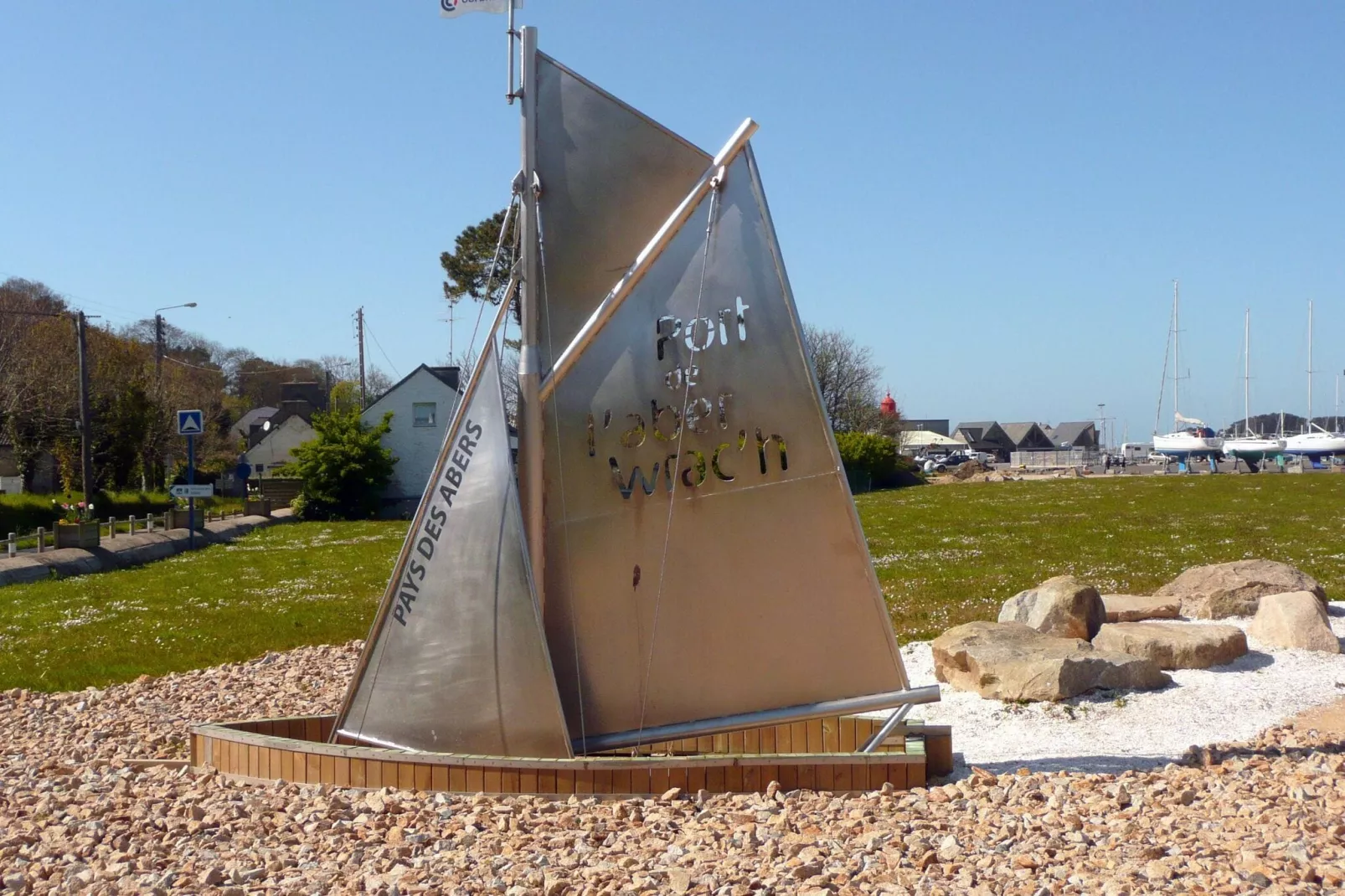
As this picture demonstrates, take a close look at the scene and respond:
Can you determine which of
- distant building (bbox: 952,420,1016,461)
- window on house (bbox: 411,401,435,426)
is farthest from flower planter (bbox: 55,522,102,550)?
distant building (bbox: 952,420,1016,461)

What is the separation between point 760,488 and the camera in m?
8.18

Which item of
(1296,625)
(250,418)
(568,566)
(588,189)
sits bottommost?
(1296,625)

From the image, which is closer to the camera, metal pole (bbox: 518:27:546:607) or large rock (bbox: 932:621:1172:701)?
metal pole (bbox: 518:27:546:607)

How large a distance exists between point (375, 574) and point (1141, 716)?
1701 centimetres

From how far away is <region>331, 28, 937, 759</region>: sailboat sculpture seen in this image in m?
8.11

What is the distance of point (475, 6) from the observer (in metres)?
8.46

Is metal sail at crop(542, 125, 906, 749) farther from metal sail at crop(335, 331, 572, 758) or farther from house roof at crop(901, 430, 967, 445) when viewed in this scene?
house roof at crop(901, 430, 967, 445)

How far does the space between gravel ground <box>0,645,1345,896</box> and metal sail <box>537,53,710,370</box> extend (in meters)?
3.11

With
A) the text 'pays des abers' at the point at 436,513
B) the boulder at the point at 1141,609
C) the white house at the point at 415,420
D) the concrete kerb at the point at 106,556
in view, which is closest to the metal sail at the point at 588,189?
the text 'pays des abers' at the point at 436,513

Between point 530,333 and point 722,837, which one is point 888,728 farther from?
point 530,333

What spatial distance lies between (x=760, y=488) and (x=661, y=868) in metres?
2.73

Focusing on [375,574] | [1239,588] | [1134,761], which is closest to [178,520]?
[375,574]

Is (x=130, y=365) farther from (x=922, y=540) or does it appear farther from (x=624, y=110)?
(x=624, y=110)

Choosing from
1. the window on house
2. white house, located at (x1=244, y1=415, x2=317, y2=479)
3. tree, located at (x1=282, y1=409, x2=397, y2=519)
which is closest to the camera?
tree, located at (x1=282, y1=409, x2=397, y2=519)
